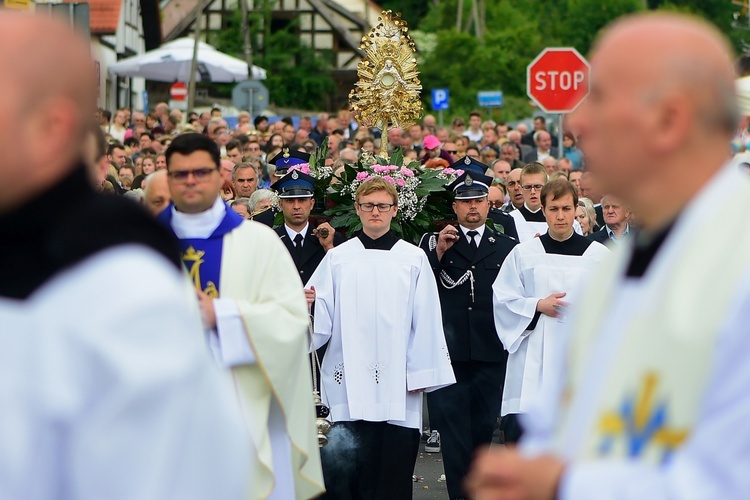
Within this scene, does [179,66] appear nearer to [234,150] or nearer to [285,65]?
[234,150]

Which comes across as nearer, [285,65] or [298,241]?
[298,241]

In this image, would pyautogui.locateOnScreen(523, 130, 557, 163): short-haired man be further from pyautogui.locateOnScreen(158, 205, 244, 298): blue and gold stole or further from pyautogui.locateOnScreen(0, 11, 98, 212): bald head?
pyautogui.locateOnScreen(0, 11, 98, 212): bald head

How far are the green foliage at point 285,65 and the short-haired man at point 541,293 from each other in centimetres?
3942

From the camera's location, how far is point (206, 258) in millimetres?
5805

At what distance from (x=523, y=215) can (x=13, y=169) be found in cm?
1018

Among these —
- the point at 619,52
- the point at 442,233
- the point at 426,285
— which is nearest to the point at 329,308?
the point at 426,285

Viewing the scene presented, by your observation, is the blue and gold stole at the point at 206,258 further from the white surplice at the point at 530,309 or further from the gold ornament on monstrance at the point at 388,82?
the gold ornament on monstrance at the point at 388,82

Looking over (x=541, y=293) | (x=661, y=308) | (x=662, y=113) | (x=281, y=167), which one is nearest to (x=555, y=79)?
(x=281, y=167)

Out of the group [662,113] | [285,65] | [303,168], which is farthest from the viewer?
[285,65]

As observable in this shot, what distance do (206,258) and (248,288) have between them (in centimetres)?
21

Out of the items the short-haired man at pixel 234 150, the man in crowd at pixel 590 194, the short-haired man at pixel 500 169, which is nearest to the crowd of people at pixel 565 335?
the man in crowd at pixel 590 194

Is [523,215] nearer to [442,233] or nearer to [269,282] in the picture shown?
[442,233]

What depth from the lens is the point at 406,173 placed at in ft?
33.6

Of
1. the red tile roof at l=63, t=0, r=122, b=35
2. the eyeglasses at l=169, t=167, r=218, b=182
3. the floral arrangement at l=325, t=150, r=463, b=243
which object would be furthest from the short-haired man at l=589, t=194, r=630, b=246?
the red tile roof at l=63, t=0, r=122, b=35
